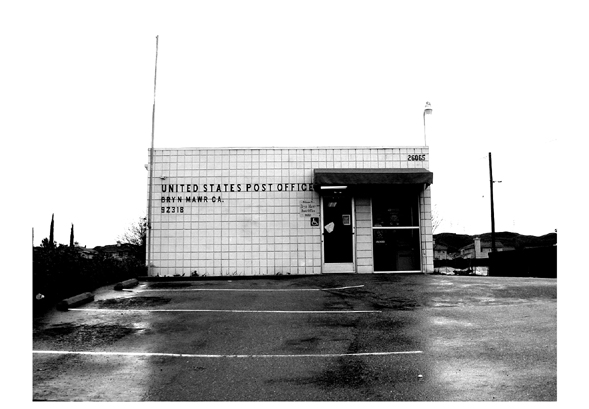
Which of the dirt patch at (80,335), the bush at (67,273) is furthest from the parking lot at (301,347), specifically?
the bush at (67,273)

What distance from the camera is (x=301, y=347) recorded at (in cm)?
559

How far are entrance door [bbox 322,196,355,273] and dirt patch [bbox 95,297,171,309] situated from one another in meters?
6.08

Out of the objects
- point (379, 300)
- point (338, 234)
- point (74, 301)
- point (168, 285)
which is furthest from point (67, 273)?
point (338, 234)

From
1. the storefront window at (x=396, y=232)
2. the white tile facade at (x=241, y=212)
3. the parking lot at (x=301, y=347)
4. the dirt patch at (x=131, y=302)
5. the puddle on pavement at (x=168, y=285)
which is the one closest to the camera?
the parking lot at (x=301, y=347)

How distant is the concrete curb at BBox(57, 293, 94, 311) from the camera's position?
8016 mm

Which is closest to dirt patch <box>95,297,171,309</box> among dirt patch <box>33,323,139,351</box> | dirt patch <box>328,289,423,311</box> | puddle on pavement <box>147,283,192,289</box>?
dirt patch <box>33,323,139,351</box>

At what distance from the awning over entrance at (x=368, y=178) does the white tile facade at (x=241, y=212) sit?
842 mm

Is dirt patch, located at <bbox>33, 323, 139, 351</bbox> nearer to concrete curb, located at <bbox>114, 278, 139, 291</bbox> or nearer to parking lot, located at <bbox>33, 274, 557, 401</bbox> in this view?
parking lot, located at <bbox>33, 274, 557, 401</bbox>

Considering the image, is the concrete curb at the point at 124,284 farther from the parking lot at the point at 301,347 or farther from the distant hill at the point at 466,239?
the distant hill at the point at 466,239

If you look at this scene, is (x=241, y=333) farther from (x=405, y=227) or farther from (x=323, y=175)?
(x=405, y=227)

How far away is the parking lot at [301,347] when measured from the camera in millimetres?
4184

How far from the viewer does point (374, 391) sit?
412 centimetres

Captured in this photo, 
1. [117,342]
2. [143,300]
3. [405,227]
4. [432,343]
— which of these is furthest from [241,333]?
[405,227]
